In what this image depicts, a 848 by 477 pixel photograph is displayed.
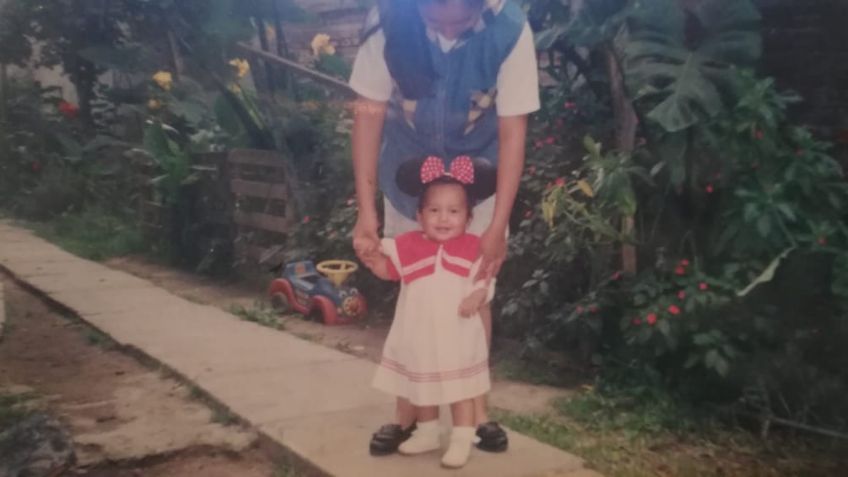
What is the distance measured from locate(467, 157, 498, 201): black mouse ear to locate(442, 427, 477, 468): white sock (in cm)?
66

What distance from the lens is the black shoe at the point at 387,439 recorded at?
2.92m

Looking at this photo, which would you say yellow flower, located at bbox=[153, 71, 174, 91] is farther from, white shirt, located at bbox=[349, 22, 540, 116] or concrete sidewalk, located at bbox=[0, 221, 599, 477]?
white shirt, located at bbox=[349, 22, 540, 116]

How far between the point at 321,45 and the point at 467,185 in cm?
187

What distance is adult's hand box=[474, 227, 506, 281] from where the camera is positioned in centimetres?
265

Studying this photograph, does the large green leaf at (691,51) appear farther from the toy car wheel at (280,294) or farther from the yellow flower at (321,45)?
the toy car wheel at (280,294)

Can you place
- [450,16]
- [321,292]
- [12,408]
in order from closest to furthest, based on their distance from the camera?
[450,16] < [12,408] < [321,292]

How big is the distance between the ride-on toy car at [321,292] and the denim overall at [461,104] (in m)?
1.87

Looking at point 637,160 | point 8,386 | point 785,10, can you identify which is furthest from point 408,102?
point 8,386

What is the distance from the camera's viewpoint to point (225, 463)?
3.24 m

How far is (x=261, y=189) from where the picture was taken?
5102 mm

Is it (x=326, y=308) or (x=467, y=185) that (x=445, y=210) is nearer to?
(x=467, y=185)

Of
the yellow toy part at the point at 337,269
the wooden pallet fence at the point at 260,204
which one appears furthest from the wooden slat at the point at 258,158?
the yellow toy part at the point at 337,269

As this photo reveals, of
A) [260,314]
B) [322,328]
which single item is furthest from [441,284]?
[260,314]

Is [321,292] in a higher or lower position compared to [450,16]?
lower
